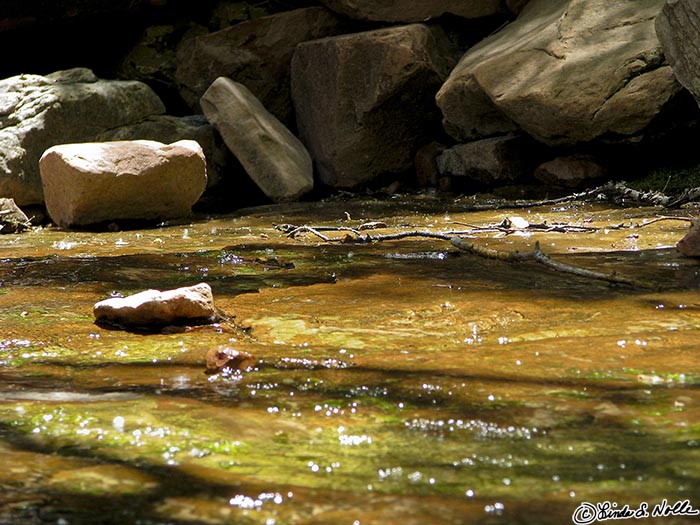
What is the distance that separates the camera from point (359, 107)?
860cm

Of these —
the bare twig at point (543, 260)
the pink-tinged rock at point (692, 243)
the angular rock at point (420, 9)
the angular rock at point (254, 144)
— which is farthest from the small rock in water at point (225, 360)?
the angular rock at point (420, 9)

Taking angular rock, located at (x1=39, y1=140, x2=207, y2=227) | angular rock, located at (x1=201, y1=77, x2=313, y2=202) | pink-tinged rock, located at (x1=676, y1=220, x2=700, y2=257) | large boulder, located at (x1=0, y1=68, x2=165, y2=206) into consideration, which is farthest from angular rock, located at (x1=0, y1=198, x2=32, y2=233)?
pink-tinged rock, located at (x1=676, y1=220, x2=700, y2=257)

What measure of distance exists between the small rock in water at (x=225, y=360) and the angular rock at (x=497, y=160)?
5975mm

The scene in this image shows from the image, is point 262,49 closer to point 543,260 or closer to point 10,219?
point 10,219

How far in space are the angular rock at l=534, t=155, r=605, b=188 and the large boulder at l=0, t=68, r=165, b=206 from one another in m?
4.08

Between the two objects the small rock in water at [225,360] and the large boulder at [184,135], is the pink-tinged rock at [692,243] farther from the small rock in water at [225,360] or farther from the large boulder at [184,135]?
the large boulder at [184,135]

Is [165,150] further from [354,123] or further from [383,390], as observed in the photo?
[383,390]

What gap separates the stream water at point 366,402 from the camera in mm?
1397

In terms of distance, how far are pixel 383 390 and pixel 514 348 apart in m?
0.54

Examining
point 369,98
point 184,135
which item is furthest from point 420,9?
point 184,135

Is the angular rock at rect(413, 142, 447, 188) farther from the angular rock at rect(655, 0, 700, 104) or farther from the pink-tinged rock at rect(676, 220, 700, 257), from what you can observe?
the pink-tinged rock at rect(676, 220, 700, 257)

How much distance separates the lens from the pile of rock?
6.87m

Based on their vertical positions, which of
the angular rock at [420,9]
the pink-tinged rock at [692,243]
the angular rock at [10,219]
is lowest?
the angular rock at [10,219]

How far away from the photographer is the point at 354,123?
867 cm
